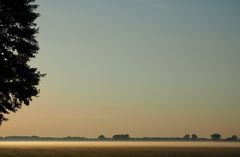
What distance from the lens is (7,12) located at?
35.6 metres

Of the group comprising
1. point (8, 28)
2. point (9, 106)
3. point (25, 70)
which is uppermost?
point (8, 28)

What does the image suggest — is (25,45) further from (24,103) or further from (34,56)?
(24,103)

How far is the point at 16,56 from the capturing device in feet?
118

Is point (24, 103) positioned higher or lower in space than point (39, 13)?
lower

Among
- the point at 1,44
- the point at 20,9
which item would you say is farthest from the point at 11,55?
the point at 20,9

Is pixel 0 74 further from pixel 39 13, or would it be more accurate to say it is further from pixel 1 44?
pixel 39 13

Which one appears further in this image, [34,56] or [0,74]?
[34,56]

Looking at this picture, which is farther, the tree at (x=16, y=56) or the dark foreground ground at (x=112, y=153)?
the dark foreground ground at (x=112, y=153)

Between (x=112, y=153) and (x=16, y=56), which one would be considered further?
(x=112, y=153)

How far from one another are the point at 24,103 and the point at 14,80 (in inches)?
70.6

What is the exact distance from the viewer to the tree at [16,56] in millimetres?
35188

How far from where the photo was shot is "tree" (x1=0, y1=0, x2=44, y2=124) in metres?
35.2

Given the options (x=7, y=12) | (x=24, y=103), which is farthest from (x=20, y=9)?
(x=24, y=103)

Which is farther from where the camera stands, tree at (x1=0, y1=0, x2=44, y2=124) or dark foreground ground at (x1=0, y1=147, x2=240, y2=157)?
dark foreground ground at (x1=0, y1=147, x2=240, y2=157)
